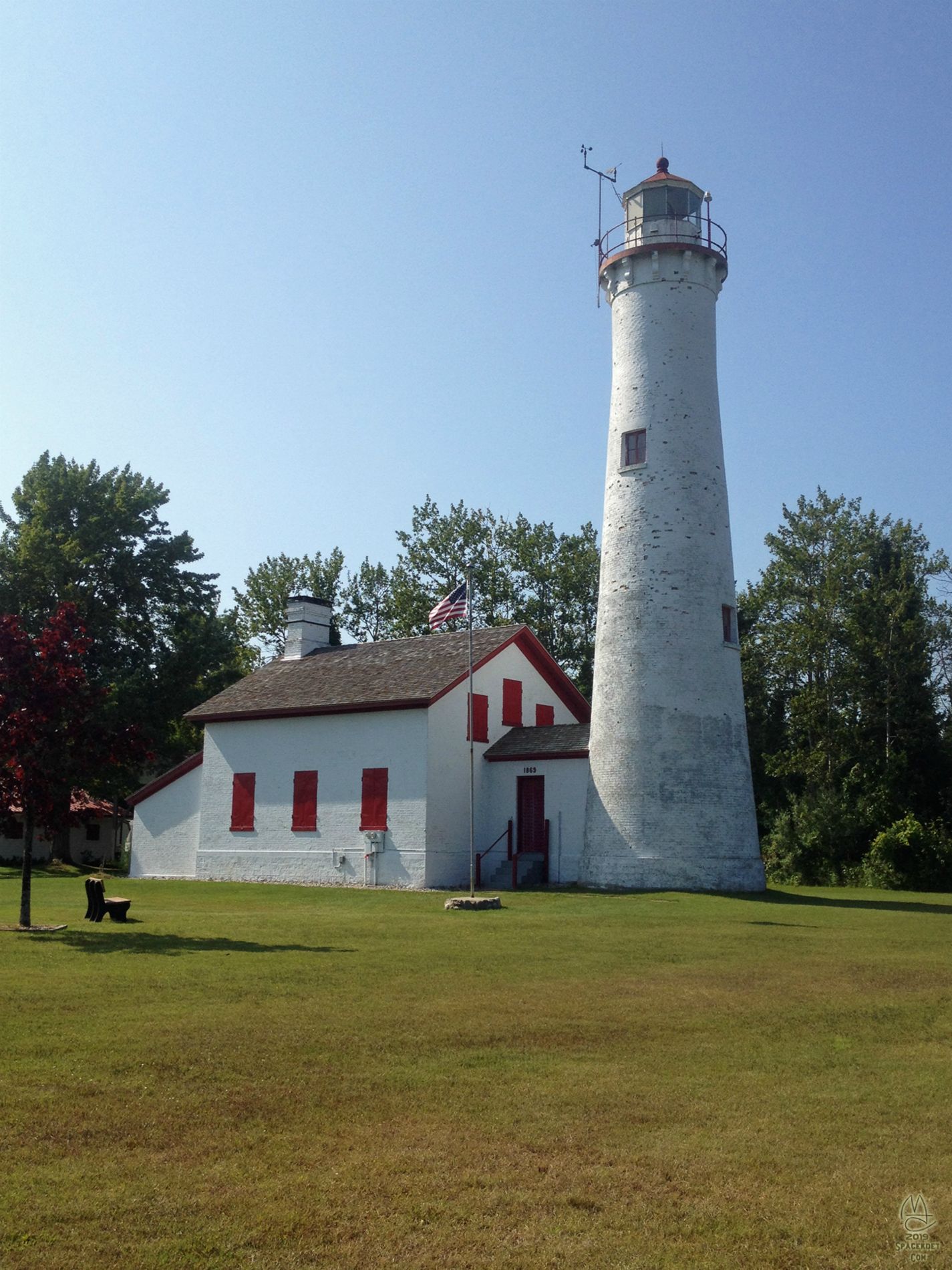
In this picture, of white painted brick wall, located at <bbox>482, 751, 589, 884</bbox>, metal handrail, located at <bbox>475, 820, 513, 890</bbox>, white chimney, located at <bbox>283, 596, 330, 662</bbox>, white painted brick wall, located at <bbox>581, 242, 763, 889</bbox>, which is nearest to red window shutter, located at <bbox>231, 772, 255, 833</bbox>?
white chimney, located at <bbox>283, 596, 330, 662</bbox>

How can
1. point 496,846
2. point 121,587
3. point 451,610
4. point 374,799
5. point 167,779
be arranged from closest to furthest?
point 451,610 → point 374,799 → point 496,846 → point 167,779 → point 121,587

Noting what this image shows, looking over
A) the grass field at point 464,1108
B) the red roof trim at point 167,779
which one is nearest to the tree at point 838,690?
the red roof trim at point 167,779

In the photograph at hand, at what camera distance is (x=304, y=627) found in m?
36.4

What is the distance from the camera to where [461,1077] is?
7.52 meters

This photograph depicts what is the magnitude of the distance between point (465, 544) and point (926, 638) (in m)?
22.3

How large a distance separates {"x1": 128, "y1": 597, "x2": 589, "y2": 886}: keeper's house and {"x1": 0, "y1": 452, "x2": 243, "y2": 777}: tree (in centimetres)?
823

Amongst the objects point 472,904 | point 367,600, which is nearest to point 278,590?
point 367,600

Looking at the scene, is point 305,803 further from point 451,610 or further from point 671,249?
point 671,249

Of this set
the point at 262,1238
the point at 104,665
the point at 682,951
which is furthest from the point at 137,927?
the point at 104,665

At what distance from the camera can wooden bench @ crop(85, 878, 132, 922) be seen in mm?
17156

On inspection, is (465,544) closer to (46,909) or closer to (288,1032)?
(46,909)

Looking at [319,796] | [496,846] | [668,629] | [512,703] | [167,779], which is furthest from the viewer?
[167,779]

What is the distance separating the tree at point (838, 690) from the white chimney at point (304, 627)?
15.5 metres

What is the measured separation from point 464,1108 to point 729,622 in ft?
67.9
